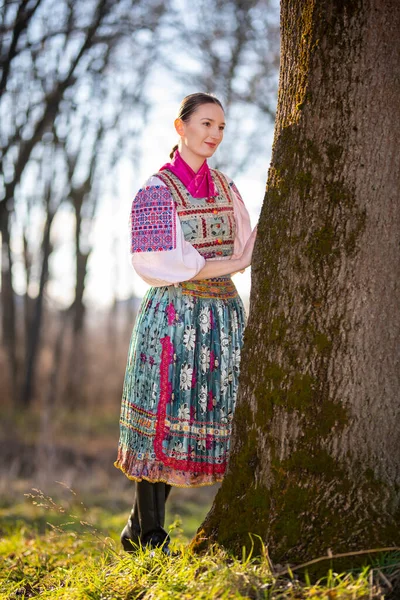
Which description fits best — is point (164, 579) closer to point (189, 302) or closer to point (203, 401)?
point (203, 401)

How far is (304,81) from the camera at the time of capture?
8.01ft

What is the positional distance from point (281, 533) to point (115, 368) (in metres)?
11.5

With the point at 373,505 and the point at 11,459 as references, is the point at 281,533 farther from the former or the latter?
the point at 11,459

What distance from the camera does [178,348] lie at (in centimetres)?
279

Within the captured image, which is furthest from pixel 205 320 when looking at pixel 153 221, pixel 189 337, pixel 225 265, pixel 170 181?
pixel 170 181

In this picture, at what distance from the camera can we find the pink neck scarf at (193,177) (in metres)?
2.91

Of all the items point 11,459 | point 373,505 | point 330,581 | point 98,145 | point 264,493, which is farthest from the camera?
point 98,145

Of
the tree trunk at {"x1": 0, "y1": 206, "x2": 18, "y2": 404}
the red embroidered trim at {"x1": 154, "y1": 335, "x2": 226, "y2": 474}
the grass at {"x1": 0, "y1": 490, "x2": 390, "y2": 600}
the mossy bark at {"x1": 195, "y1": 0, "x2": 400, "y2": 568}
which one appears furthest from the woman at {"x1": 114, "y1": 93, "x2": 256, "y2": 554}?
the tree trunk at {"x1": 0, "y1": 206, "x2": 18, "y2": 404}

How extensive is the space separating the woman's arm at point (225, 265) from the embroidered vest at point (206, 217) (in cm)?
11

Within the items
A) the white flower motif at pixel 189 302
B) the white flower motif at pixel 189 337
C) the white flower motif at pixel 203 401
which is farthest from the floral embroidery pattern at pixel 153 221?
the white flower motif at pixel 203 401

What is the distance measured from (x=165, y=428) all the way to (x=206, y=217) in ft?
2.92

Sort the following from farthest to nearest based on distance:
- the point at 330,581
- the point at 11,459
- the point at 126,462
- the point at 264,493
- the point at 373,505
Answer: the point at 11,459
the point at 126,462
the point at 264,493
the point at 373,505
the point at 330,581

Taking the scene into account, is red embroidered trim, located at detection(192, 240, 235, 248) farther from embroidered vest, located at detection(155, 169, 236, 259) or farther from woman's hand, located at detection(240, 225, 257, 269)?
woman's hand, located at detection(240, 225, 257, 269)

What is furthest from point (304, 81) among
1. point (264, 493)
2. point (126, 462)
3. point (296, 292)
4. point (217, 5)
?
point (217, 5)
